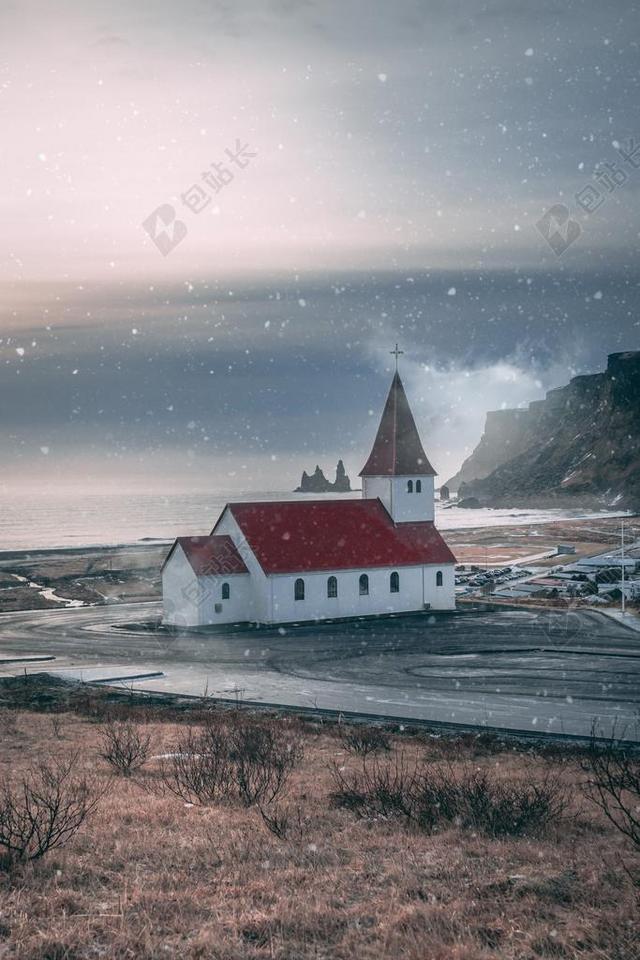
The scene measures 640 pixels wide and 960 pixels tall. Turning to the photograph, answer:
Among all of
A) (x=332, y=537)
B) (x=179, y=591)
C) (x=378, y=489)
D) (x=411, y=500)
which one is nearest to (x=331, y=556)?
(x=332, y=537)

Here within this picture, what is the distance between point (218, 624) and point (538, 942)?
47.2m

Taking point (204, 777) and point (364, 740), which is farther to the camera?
point (364, 740)

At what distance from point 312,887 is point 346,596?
4657 centimetres

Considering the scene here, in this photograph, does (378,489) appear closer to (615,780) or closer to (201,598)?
(201,598)

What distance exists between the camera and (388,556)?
58.3 meters

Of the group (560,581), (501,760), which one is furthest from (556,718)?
(560,581)

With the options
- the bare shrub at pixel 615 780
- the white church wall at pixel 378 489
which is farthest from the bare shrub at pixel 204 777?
the white church wall at pixel 378 489

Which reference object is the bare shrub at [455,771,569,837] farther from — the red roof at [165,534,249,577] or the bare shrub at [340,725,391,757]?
the red roof at [165,534,249,577]

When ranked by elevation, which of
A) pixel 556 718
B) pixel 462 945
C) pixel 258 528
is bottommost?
pixel 556 718

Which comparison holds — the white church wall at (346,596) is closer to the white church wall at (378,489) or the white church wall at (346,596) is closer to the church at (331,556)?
the church at (331,556)

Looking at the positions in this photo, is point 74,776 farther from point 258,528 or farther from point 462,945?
point 258,528

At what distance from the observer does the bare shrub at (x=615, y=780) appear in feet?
42.5

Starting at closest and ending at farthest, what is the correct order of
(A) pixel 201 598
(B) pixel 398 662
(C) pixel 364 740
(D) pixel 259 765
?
(D) pixel 259 765 → (C) pixel 364 740 → (B) pixel 398 662 → (A) pixel 201 598

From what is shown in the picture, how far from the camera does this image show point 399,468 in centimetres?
6128
